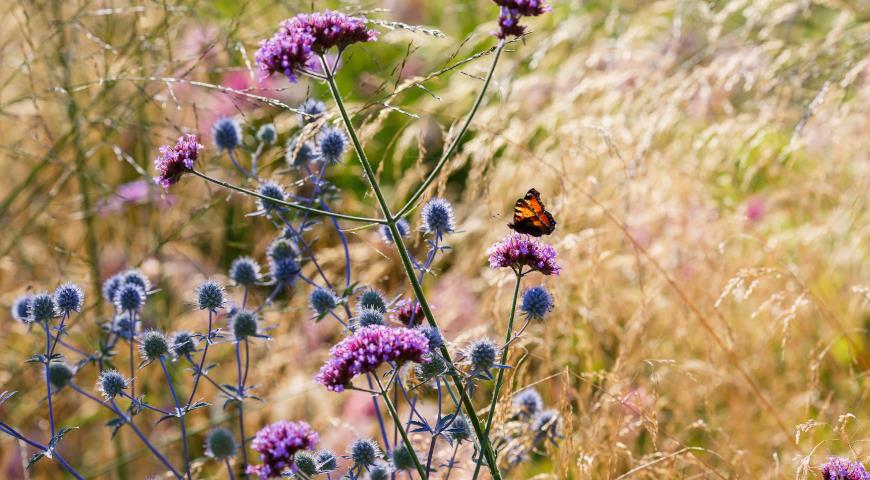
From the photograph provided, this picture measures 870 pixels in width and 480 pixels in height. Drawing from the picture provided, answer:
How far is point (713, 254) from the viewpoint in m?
2.97

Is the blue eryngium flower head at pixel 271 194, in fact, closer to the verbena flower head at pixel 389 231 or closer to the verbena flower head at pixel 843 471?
the verbena flower head at pixel 389 231

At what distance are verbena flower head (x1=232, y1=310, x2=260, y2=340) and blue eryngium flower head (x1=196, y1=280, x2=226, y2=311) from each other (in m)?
0.06

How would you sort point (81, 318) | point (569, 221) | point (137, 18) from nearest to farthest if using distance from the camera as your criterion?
point (81, 318) → point (569, 221) → point (137, 18)

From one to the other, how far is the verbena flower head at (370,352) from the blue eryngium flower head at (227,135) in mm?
909

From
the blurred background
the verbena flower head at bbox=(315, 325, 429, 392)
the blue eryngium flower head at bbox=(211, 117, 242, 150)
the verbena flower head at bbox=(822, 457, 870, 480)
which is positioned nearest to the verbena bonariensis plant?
the verbena flower head at bbox=(315, 325, 429, 392)

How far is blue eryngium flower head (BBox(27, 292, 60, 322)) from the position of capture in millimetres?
1633

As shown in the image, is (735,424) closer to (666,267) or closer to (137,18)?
(666,267)

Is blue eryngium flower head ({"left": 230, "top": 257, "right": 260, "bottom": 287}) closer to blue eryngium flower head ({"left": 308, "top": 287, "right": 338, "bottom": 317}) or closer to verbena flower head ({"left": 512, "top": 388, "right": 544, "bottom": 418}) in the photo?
blue eryngium flower head ({"left": 308, "top": 287, "right": 338, "bottom": 317})

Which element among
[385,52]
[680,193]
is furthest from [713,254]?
[385,52]

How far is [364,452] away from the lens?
1495 millimetres

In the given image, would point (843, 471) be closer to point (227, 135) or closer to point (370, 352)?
point (370, 352)

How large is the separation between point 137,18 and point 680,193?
1.88 m

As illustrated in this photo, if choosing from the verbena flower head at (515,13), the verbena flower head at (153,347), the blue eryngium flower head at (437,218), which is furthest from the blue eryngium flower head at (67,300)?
the verbena flower head at (515,13)

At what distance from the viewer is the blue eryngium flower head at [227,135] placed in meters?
2.05
